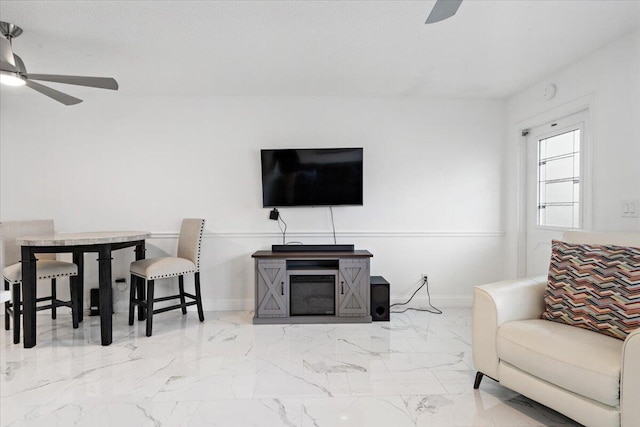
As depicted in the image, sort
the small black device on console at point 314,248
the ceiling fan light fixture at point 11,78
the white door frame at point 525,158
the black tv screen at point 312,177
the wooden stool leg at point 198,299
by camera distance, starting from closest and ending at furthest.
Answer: the ceiling fan light fixture at point 11,78
the white door frame at point 525,158
the wooden stool leg at point 198,299
the small black device on console at point 314,248
the black tv screen at point 312,177

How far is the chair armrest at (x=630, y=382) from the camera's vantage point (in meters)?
1.37

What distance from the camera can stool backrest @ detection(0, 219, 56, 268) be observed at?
310cm

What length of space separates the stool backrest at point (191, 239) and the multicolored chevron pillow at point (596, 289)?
2738mm

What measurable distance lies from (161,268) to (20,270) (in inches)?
43.5

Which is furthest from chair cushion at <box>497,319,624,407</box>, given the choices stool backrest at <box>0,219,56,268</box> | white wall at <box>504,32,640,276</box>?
stool backrest at <box>0,219,56,268</box>

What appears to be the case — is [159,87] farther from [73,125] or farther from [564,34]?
A: [564,34]

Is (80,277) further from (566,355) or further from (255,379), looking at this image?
(566,355)

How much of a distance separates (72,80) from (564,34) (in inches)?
133

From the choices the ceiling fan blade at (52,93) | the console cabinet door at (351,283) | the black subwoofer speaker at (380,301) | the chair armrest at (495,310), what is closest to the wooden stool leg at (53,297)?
the ceiling fan blade at (52,93)

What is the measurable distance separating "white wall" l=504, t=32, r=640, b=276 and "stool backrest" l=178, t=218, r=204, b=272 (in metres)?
3.27

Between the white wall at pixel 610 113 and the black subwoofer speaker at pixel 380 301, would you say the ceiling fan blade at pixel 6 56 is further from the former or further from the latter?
the white wall at pixel 610 113

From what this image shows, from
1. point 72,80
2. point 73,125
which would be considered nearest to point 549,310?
point 72,80

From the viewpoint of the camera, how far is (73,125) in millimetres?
3650

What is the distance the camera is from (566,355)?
1.61 meters
